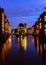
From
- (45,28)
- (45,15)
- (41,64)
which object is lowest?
(41,64)

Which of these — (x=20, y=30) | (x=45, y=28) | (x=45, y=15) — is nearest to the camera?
(x=45, y=28)

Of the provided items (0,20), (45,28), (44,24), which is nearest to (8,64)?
(0,20)

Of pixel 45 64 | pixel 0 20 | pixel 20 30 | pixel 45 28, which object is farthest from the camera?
pixel 20 30

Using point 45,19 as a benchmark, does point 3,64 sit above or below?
below

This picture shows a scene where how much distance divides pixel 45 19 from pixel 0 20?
73.0ft

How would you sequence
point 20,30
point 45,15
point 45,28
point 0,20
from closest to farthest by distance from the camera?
point 0,20 < point 45,28 < point 45,15 < point 20,30

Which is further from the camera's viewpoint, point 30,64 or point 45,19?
point 45,19

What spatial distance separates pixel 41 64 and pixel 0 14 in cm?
7139

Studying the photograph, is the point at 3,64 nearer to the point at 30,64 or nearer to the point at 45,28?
the point at 30,64

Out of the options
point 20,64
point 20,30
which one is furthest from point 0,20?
point 20,30

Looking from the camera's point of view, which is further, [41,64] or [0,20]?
[0,20]

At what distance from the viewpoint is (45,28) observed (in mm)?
96062

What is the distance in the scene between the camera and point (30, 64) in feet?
67.5

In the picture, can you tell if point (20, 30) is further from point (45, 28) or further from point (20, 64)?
point (20, 64)
